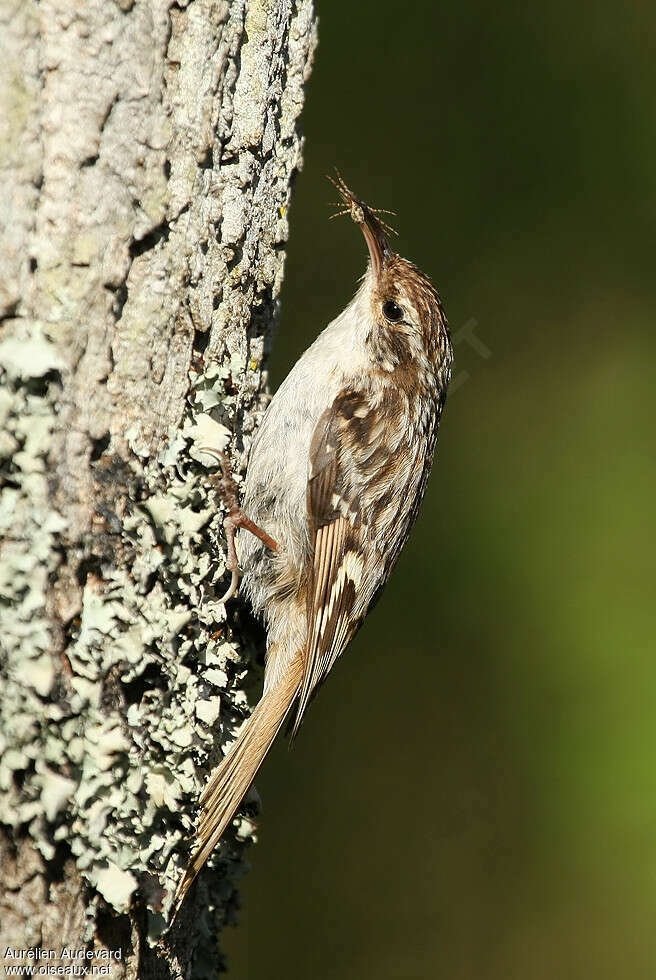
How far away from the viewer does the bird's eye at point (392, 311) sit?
2.71 m

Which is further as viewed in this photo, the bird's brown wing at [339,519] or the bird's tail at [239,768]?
the bird's brown wing at [339,519]

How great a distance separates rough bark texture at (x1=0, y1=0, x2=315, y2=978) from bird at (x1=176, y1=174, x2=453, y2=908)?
375mm

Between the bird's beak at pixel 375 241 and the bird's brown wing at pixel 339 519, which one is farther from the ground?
the bird's beak at pixel 375 241

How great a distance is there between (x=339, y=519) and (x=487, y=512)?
158cm

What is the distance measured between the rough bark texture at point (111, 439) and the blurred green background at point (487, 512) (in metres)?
2.07

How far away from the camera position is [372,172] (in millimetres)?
4055

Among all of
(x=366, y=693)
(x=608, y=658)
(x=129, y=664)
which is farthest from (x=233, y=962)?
(x=129, y=664)

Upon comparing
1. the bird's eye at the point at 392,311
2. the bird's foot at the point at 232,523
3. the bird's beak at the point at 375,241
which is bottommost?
the bird's foot at the point at 232,523

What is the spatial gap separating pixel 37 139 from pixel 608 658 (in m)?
2.93

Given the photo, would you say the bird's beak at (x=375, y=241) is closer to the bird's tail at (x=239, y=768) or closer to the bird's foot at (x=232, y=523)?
the bird's foot at (x=232, y=523)

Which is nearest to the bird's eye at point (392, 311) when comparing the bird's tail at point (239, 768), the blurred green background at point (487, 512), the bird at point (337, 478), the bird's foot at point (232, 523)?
the bird at point (337, 478)

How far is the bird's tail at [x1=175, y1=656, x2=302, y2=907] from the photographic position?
1.89 metres

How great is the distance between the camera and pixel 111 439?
1674 mm

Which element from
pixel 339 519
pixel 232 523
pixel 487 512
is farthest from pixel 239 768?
pixel 487 512
